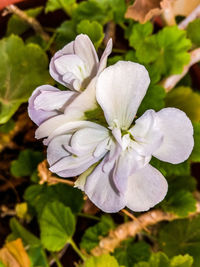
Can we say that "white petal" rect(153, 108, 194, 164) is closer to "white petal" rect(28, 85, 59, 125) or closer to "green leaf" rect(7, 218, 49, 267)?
"white petal" rect(28, 85, 59, 125)

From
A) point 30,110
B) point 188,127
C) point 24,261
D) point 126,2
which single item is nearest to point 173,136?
point 188,127

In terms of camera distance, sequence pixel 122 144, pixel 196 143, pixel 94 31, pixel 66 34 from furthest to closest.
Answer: pixel 66 34 < pixel 94 31 < pixel 196 143 < pixel 122 144

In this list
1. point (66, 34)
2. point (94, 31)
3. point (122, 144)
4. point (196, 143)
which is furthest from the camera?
point (66, 34)

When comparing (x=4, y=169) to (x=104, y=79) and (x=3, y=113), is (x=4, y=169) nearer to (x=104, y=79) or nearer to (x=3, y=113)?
(x=3, y=113)

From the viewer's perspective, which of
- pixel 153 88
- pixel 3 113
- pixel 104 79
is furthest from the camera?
pixel 3 113

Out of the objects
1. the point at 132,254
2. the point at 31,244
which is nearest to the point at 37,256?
the point at 31,244

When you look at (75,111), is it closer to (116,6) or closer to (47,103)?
(47,103)
